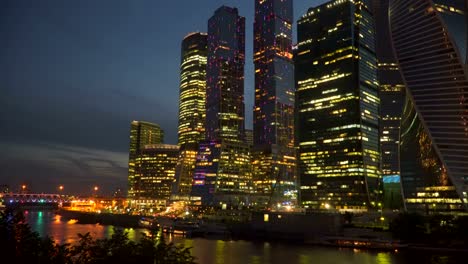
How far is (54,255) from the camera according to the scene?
33.6 meters

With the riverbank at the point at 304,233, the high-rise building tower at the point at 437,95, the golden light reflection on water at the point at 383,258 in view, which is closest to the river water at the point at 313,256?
the golden light reflection on water at the point at 383,258

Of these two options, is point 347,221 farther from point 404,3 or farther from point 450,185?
point 404,3

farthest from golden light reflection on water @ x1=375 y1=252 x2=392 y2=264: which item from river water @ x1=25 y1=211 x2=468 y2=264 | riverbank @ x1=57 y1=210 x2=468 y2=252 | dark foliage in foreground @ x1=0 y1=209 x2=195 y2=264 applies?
dark foliage in foreground @ x1=0 y1=209 x2=195 y2=264

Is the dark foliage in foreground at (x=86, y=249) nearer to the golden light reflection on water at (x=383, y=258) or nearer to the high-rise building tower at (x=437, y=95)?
the golden light reflection on water at (x=383, y=258)

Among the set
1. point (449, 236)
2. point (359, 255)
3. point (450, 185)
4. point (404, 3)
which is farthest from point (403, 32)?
point (359, 255)

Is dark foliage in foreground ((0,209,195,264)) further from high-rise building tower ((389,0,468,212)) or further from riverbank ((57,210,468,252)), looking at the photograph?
high-rise building tower ((389,0,468,212))

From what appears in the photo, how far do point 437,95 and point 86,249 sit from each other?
164m

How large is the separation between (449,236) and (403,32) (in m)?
101

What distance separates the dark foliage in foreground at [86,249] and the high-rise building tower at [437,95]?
151m

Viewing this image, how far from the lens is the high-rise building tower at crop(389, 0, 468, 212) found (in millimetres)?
159375

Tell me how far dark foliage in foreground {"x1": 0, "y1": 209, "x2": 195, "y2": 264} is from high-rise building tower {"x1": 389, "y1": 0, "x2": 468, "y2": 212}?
15139cm

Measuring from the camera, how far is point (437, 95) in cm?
16750

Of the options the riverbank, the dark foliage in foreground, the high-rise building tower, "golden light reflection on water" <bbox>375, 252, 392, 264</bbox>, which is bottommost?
"golden light reflection on water" <bbox>375, 252, 392, 264</bbox>

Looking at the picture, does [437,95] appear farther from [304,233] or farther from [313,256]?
[313,256]
